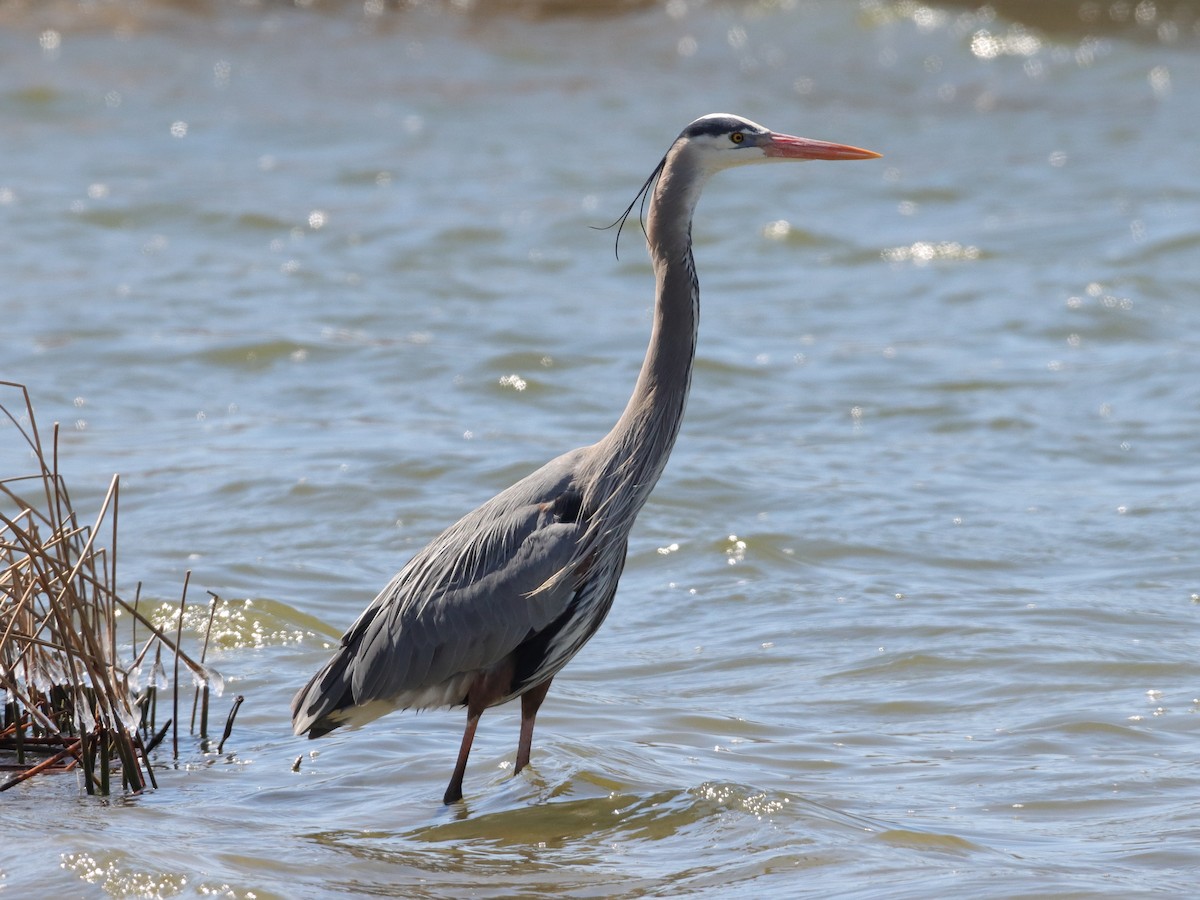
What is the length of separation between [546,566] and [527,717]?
1.81ft

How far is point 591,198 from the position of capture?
16.2 meters

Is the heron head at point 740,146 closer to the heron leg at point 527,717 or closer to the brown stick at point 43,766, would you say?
the heron leg at point 527,717

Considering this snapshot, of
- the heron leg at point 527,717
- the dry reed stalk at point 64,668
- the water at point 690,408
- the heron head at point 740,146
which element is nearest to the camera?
the dry reed stalk at point 64,668

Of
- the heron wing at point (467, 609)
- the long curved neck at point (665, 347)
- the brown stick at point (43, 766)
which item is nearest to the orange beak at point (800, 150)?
the long curved neck at point (665, 347)

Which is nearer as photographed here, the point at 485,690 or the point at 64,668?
the point at 64,668

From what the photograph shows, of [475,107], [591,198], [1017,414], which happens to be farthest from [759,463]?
[475,107]

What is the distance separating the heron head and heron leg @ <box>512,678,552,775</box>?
186cm

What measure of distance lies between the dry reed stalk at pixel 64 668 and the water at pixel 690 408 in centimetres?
15

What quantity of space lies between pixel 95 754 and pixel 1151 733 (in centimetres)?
367

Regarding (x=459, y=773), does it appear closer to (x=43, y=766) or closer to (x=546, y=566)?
(x=546, y=566)

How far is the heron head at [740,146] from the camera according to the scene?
5.70 m

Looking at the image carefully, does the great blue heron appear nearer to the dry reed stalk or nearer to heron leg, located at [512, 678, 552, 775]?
heron leg, located at [512, 678, 552, 775]

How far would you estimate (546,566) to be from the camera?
5.65 meters

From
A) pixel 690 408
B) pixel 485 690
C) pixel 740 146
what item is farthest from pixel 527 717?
pixel 690 408
